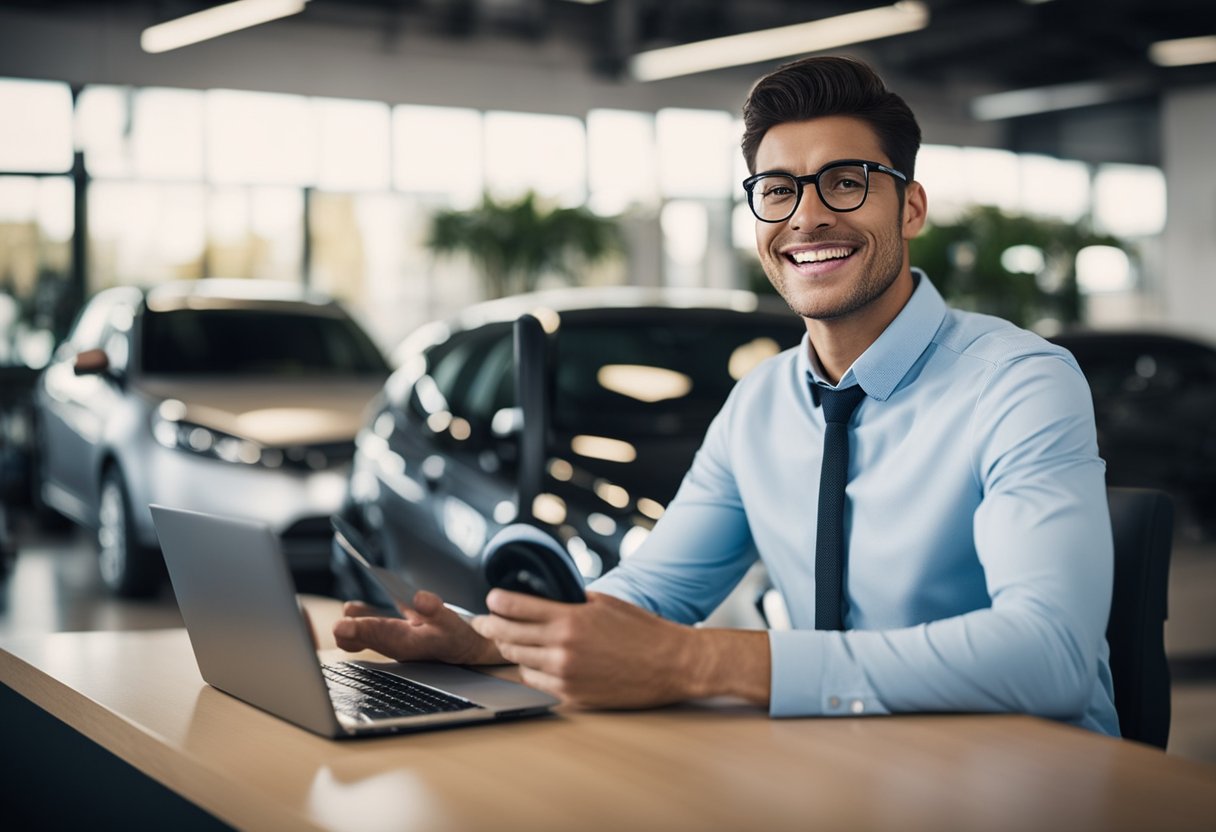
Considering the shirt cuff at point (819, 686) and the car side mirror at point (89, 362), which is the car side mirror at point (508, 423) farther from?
the car side mirror at point (89, 362)

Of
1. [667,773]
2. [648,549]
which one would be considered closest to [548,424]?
[648,549]

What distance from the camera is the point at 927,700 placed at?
1.38 m

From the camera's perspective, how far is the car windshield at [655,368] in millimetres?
3824

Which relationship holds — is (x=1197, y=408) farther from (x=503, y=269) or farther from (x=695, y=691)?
(x=503, y=269)

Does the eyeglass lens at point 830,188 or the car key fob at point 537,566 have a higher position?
the eyeglass lens at point 830,188

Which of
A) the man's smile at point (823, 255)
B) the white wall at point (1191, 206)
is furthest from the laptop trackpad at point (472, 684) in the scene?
the white wall at point (1191, 206)

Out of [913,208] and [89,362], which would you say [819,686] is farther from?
[89,362]

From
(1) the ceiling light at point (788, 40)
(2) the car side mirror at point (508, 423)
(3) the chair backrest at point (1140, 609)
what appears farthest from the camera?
(1) the ceiling light at point (788, 40)

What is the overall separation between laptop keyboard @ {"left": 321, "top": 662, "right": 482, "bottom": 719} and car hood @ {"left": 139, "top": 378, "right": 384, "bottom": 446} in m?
4.03

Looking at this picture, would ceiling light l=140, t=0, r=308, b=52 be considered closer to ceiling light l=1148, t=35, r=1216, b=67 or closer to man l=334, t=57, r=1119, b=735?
ceiling light l=1148, t=35, r=1216, b=67

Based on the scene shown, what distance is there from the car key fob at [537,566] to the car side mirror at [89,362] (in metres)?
4.79

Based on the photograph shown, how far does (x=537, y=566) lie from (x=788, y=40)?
36.5 feet

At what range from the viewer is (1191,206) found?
1722 centimetres

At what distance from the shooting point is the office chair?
172cm
